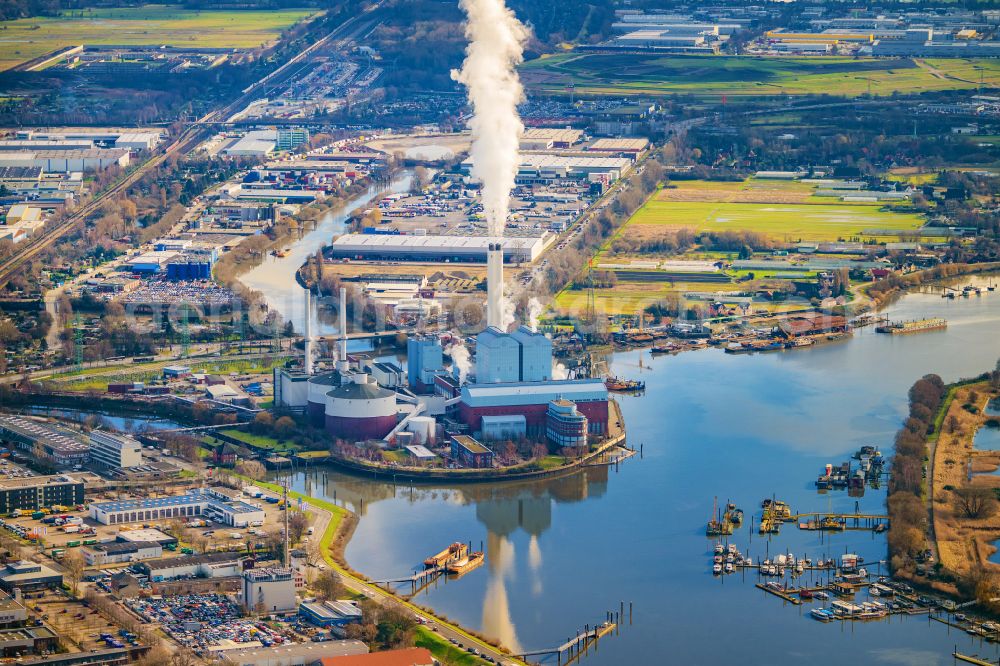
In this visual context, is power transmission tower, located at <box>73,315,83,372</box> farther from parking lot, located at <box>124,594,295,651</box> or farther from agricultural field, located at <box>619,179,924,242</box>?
agricultural field, located at <box>619,179,924,242</box>

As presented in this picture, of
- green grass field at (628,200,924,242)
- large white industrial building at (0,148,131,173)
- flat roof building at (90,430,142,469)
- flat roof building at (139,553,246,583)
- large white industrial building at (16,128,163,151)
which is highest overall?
large white industrial building at (16,128,163,151)

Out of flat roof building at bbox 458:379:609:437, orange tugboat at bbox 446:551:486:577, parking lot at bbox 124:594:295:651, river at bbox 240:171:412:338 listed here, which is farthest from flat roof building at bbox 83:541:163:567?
river at bbox 240:171:412:338

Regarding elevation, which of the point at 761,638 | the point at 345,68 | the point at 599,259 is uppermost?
the point at 345,68

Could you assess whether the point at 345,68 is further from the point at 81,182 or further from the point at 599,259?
the point at 599,259

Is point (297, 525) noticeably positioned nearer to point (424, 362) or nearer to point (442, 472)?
point (442, 472)

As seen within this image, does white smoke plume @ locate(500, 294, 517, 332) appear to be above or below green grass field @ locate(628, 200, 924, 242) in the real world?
below

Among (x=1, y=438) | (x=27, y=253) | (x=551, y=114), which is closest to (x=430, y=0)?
(x=551, y=114)

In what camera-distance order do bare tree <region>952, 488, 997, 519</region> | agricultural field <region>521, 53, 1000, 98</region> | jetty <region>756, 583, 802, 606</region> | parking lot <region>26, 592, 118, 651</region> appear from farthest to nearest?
agricultural field <region>521, 53, 1000, 98</region>
bare tree <region>952, 488, 997, 519</region>
jetty <region>756, 583, 802, 606</region>
parking lot <region>26, 592, 118, 651</region>
